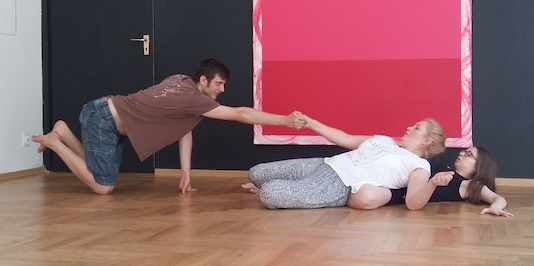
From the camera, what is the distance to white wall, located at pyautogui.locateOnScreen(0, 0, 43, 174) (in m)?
4.83

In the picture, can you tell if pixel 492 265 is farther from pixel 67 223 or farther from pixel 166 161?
pixel 166 161

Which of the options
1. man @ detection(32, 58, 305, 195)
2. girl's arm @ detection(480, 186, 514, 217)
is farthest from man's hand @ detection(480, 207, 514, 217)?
man @ detection(32, 58, 305, 195)

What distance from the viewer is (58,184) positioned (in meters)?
4.43

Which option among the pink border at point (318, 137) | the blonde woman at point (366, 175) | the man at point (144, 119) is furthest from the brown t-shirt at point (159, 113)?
the pink border at point (318, 137)

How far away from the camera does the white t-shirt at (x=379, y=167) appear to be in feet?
10.8

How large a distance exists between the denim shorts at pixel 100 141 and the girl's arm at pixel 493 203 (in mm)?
2215

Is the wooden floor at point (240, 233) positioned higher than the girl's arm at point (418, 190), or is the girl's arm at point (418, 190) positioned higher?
the girl's arm at point (418, 190)

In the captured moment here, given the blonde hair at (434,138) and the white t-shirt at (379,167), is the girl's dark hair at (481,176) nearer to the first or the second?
the blonde hair at (434,138)

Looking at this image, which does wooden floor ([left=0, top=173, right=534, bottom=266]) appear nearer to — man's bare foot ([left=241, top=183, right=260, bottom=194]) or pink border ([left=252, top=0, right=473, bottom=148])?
man's bare foot ([left=241, top=183, right=260, bottom=194])

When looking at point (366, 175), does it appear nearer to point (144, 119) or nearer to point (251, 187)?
point (251, 187)

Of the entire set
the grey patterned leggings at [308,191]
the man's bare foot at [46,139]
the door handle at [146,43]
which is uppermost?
the door handle at [146,43]

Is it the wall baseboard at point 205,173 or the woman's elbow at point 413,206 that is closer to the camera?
the woman's elbow at point 413,206

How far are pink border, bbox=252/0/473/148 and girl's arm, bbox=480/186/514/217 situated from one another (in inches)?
44.4

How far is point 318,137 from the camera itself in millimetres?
4707
